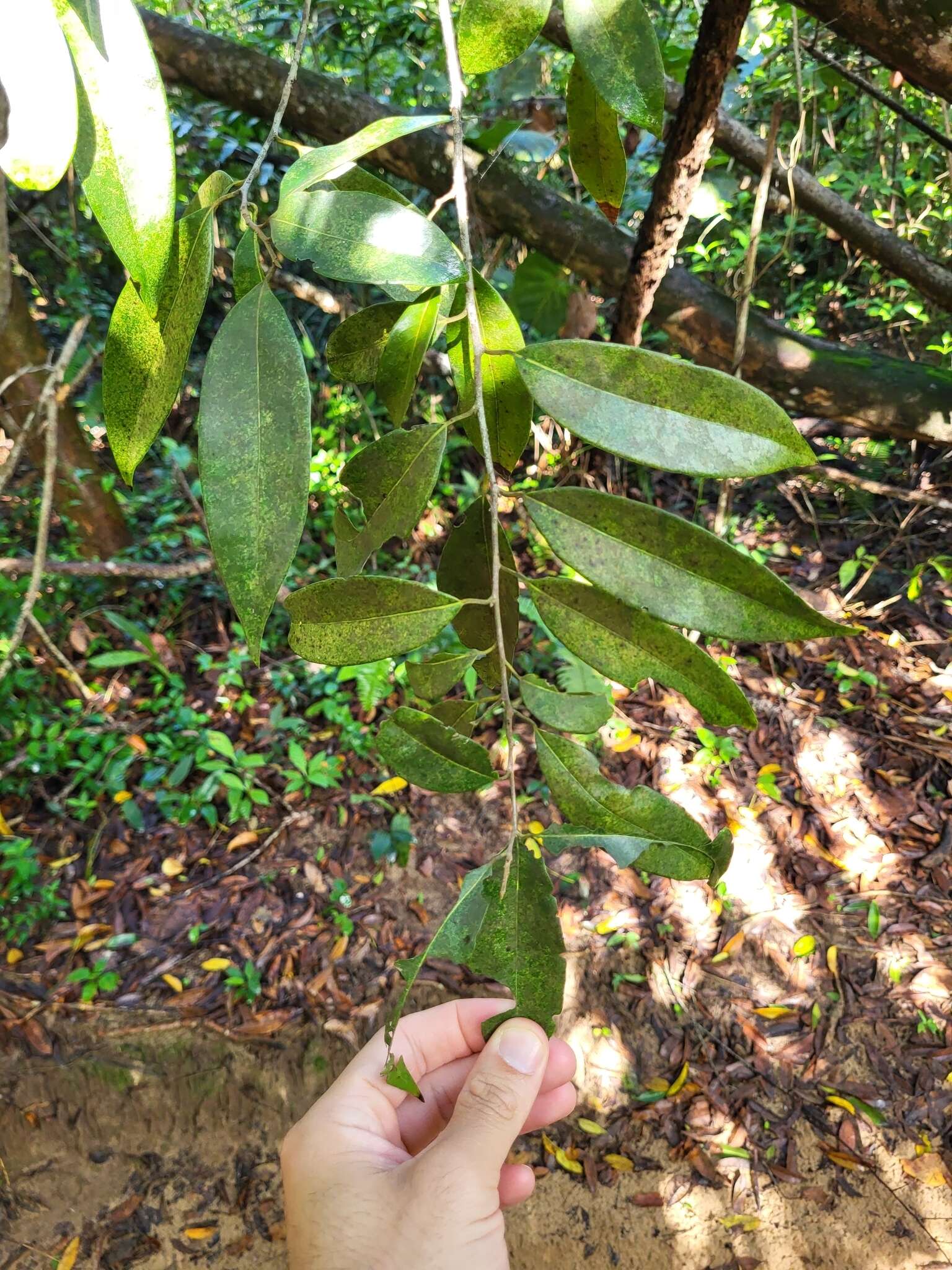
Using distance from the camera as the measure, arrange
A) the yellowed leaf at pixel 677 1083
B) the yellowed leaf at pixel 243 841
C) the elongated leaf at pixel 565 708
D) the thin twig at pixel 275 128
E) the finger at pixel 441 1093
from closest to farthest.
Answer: the thin twig at pixel 275 128
the elongated leaf at pixel 565 708
the finger at pixel 441 1093
the yellowed leaf at pixel 677 1083
the yellowed leaf at pixel 243 841

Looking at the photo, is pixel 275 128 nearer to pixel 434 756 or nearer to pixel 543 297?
pixel 434 756

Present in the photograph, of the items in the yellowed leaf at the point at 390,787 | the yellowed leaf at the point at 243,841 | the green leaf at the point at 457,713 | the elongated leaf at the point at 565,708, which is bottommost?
the yellowed leaf at the point at 243,841

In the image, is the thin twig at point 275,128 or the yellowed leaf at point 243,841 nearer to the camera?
the thin twig at point 275,128

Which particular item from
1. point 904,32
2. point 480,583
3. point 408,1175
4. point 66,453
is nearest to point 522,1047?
point 408,1175

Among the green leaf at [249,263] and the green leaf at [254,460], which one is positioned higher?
the green leaf at [249,263]

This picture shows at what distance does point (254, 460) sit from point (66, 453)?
2.27 m

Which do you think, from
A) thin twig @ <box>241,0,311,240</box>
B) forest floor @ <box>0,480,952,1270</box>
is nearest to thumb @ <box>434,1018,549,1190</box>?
thin twig @ <box>241,0,311,240</box>

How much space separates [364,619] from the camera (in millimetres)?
491

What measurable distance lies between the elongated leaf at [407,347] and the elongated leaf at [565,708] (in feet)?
0.79

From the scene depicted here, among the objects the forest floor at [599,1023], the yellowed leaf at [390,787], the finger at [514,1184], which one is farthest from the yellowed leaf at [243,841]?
the finger at [514,1184]

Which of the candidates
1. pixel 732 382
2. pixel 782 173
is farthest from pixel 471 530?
pixel 782 173

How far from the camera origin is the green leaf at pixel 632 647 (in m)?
0.46

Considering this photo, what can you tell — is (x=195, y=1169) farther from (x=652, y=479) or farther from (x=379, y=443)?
(x=652, y=479)

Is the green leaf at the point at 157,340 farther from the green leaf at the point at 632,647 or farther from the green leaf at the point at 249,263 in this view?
the green leaf at the point at 632,647
